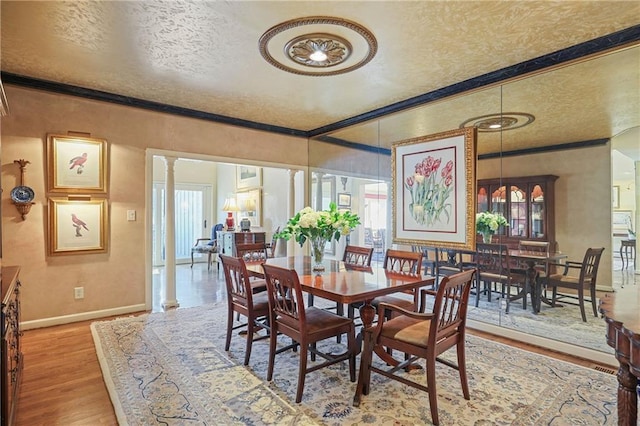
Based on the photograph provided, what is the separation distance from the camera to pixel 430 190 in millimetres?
4113

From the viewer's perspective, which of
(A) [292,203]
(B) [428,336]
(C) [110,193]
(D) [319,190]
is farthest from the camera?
(A) [292,203]

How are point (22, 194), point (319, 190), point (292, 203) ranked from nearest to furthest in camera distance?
point (22, 194) → point (319, 190) → point (292, 203)

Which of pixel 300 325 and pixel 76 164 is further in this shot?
Result: pixel 76 164

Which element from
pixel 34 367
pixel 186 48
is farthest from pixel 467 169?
pixel 34 367

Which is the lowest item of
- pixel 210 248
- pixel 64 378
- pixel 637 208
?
pixel 64 378

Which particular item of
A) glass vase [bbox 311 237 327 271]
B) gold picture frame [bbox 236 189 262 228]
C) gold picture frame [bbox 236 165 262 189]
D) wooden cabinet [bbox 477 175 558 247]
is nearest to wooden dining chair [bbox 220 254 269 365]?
glass vase [bbox 311 237 327 271]

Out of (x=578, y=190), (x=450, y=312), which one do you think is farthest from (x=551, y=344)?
(x=450, y=312)

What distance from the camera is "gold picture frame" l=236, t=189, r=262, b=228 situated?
735 cm

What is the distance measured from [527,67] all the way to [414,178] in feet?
5.37

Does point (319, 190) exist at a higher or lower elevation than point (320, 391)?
higher

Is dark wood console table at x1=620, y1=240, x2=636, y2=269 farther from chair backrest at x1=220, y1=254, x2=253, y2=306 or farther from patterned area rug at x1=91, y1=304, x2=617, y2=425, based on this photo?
chair backrest at x1=220, y1=254, x2=253, y2=306

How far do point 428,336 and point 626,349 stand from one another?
0.93m

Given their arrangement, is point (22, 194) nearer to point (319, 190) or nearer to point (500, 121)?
point (319, 190)

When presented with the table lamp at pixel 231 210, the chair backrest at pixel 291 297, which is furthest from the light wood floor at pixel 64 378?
the table lamp at pixel 231 210
